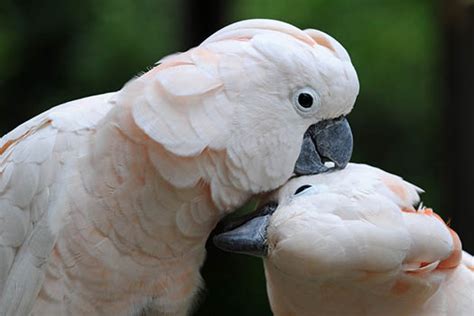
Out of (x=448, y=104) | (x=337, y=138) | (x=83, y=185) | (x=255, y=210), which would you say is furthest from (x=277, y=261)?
(x=448, y=104)

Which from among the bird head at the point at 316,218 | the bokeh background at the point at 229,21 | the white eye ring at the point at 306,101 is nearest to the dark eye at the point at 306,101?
the white eye ring at the point at 306,101

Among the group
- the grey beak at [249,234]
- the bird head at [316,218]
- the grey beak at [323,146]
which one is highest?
the grey beak at [323,146]

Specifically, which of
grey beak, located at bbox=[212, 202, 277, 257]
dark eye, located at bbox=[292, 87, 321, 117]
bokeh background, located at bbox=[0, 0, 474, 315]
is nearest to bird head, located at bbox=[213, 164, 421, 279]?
grey beak, located at bbox=[212, 202, 277, 257]

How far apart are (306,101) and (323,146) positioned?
159 millimetres

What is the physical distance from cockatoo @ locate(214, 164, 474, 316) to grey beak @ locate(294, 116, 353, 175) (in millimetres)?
46

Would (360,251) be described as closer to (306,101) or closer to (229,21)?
(306,101)

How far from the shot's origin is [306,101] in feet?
8.04

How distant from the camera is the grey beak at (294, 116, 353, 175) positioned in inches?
99.0

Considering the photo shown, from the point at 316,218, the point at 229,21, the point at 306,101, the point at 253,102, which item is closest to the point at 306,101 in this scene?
the point at 306,101

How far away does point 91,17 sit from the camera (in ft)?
19.3

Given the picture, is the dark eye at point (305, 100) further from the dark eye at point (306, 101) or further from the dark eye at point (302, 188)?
the dark eye at point (302, 188)

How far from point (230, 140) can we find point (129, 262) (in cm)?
48

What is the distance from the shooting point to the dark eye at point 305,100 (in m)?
2.44

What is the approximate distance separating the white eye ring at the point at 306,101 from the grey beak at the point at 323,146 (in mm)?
70
